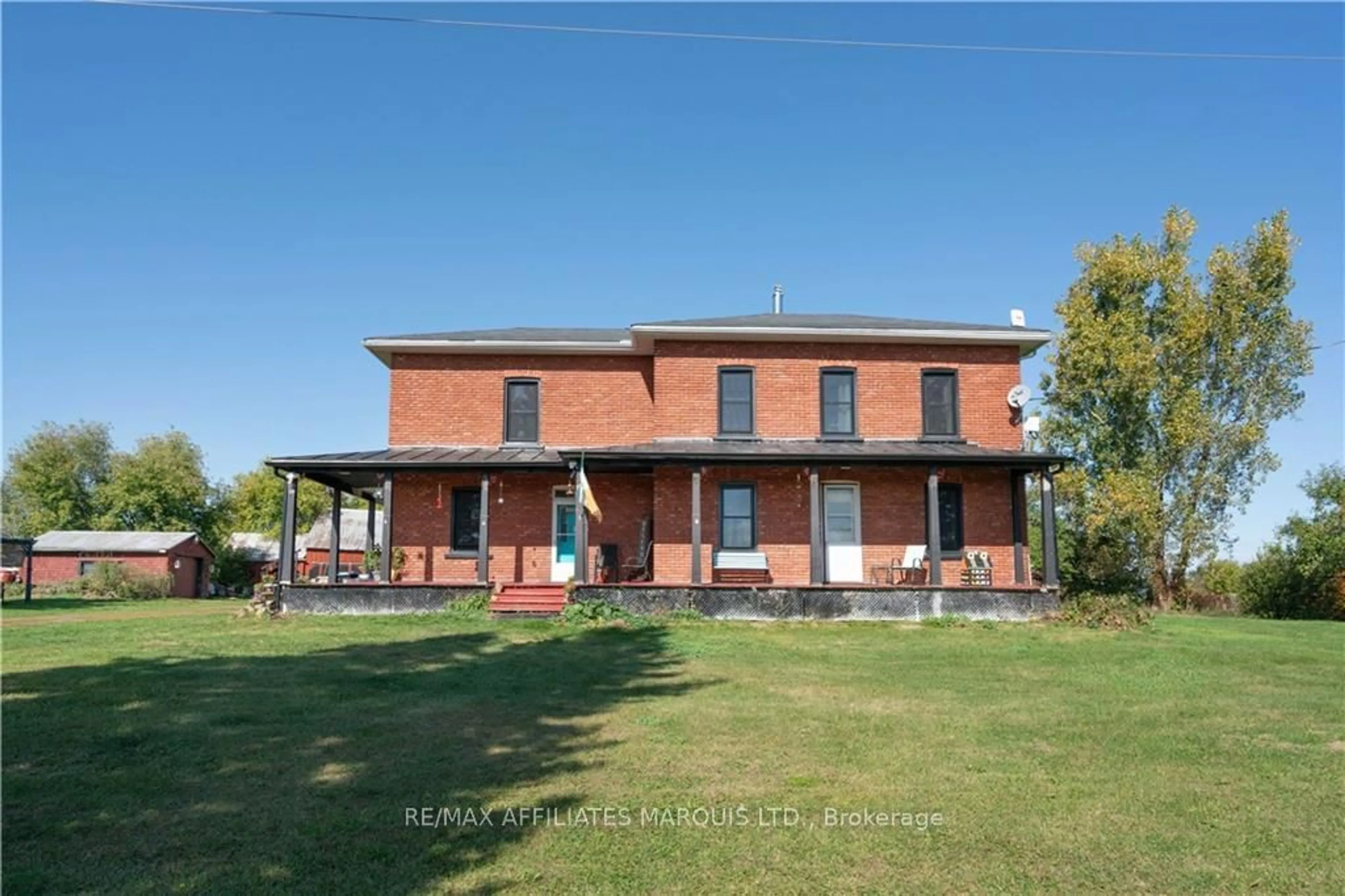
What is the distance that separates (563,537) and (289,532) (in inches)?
217

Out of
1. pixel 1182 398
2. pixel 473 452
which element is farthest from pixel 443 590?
pixel 1182 398

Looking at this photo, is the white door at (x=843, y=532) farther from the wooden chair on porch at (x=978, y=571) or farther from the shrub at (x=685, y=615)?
the shrub at (x=685, y=615)

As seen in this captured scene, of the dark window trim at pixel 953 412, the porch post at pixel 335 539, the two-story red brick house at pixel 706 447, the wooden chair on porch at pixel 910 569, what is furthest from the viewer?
the dark window trim at pixel 953 412

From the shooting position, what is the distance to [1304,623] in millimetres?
18844

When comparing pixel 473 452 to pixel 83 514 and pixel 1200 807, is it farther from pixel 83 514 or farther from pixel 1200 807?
pixel 83 514

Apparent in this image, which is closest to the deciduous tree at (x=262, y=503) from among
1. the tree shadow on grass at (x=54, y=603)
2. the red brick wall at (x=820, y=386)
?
the tree shadow on grass at (x=54, y=603)

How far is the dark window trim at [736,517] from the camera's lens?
1808 centimetres

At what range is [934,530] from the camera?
54.4 feet

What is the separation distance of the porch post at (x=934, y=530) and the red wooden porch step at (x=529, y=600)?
22.9 feet

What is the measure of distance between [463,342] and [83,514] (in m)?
53.6

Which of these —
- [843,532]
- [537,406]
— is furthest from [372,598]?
[843,532]

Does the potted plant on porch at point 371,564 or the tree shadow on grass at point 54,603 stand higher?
the potted plant on porch at point 371,564

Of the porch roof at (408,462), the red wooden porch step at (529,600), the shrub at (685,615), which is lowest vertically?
the shrub at (685,615)

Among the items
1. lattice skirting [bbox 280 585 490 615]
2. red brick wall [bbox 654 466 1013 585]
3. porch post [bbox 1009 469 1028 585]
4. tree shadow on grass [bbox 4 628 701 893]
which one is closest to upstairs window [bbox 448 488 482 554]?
lattice skirting [bbox 280 585 490 615]
